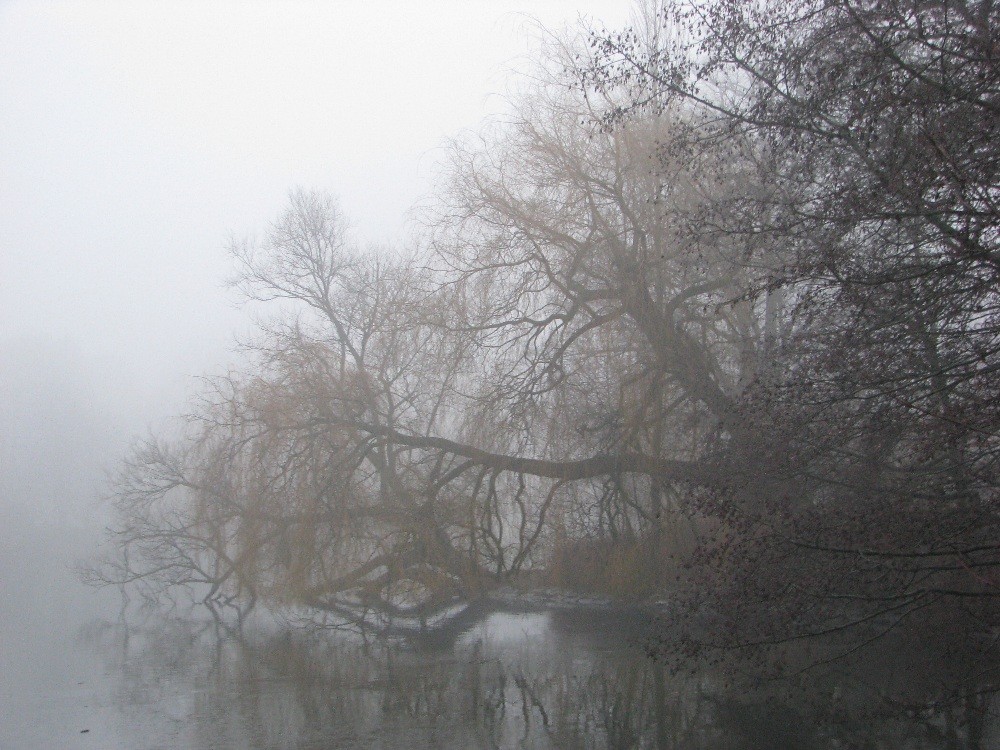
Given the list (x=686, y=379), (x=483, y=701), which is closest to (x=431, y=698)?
(x=483, y=701)

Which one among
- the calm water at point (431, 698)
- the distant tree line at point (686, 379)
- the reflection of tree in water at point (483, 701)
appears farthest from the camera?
the calm water at point (431, 698)

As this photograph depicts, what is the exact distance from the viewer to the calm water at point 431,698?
6781 mm

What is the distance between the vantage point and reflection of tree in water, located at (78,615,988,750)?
21.7 ft

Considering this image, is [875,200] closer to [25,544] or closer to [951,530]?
[951,530]

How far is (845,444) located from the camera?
570 centimetres

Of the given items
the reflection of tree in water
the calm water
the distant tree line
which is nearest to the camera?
the distant tree line

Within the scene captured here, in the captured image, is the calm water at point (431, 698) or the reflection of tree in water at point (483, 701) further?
the calm water at point (431, 698)

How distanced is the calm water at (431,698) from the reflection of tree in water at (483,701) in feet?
0.07

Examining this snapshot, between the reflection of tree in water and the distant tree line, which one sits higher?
the distant tree line

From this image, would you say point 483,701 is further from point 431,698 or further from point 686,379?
point 686,379

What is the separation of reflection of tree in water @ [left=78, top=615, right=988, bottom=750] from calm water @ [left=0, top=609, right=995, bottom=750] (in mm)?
21

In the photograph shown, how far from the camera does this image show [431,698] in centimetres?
848

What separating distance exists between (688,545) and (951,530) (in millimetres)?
5006

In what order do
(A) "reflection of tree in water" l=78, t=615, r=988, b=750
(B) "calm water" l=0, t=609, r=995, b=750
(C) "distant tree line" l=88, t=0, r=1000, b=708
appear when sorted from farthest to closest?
1. (B) "calm water" l=0, t=609, r=995, b=750
2. (A) "reflection of tree in water" l=78, t=615, r=988, b=750
3. (C) "distant tree line" l=88, t=0, r=1000, b=708
